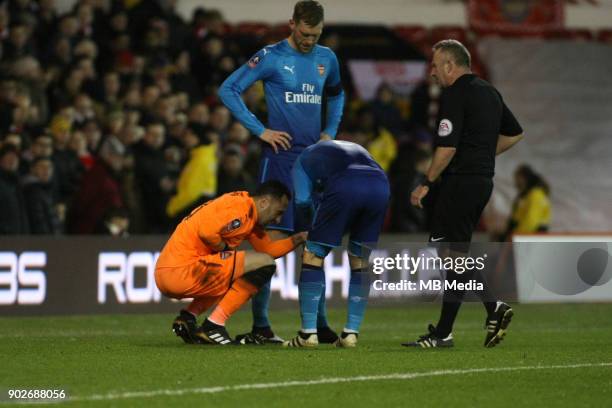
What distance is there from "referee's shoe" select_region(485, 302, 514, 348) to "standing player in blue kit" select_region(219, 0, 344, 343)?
3.89ft

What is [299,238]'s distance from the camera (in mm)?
10383

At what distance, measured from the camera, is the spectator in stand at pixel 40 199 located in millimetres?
14969

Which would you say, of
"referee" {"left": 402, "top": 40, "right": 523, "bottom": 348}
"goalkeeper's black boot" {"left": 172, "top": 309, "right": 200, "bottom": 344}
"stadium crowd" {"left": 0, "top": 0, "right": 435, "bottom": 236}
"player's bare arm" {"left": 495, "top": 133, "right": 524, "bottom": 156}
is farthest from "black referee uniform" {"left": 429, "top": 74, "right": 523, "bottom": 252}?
"stadium crowd" {"left": 0, "top": 0, "right": 435, "bottom": 236}

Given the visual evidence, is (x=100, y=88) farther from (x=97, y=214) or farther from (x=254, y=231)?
(x=254, y=231)

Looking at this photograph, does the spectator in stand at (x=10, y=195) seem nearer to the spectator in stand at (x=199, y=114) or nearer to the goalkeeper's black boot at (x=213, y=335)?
the spectator in stand at (x=199, y=114)

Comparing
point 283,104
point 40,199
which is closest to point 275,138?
point 283,104

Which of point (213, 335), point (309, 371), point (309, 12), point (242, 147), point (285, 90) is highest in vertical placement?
point (309, 12)

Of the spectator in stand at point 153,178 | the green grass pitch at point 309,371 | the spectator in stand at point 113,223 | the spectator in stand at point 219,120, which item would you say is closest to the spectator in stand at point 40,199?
the spectator in stand at point 113,223

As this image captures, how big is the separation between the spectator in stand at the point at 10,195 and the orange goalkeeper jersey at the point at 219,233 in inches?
183

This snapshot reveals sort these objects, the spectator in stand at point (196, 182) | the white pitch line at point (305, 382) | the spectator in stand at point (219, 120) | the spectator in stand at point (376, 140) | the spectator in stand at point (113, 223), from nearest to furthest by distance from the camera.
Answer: the white pitch line at point (305, 382), the spectator in stand at point (113, 223), the spectator in stand at point (196, 182), the spectator in stand at point (219, 120), the spectator in stand at point (376, 140)

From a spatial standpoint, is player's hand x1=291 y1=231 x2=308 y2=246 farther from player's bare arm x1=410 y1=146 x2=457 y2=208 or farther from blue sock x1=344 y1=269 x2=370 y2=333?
player's bare arm x1=410 y1=146 x2=457 y2=208

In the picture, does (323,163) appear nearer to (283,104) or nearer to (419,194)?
(419,194)

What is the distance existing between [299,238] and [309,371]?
201 centimetres

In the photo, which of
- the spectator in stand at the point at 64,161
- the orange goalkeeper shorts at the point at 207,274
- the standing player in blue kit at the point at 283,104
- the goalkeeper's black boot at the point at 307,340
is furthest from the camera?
the spectator in stand at the point at 64,161
